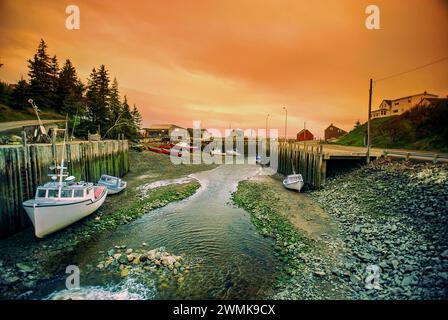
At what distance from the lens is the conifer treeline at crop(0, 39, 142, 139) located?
4031 cm

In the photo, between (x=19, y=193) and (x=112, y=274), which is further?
(x=19, y=193)

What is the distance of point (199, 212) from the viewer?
17984mm

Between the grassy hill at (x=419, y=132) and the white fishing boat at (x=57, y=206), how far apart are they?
135 ft

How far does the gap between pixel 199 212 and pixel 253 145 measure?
2761 inches

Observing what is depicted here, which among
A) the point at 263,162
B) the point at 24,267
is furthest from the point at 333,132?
the point at 24,267

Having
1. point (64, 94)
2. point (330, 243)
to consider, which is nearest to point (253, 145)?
point (64, 94)

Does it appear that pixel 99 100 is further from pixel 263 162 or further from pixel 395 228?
pixel 395 228

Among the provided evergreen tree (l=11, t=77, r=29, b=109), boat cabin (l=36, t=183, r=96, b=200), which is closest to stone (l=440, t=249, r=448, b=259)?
boat cabin (l=36, t=183, r=96, b=200)

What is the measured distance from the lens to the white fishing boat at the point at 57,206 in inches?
444

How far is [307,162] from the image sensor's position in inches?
1035

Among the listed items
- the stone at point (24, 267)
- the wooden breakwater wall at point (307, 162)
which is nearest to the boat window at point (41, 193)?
the stone at point (24, 267)

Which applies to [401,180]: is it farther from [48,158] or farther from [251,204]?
[48,158]
